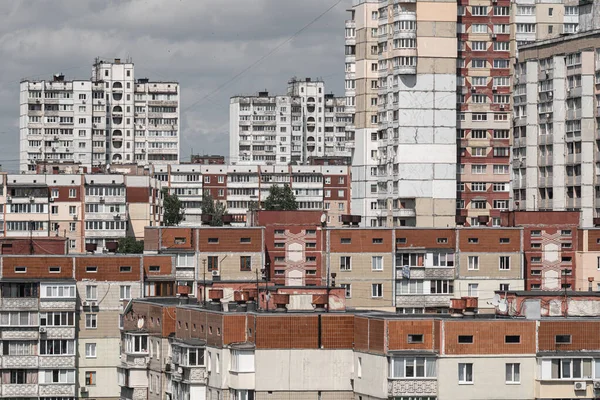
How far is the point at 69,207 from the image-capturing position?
625 feet

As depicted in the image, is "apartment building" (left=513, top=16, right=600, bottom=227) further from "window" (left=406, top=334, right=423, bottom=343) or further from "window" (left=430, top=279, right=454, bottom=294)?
"window" (left=406, top=334, right=423, bottom=343)

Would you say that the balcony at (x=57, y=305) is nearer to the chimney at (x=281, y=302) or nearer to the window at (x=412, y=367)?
the chimney at (x=281, y=302)

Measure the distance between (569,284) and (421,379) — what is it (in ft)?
175

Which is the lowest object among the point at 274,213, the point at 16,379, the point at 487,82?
the point at 16,379

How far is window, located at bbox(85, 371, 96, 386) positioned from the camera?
3906 inches

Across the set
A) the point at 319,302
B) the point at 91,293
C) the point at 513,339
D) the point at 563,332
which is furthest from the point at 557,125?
the point at 513,339

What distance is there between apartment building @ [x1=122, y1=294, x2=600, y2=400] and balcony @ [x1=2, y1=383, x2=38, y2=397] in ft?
81.9

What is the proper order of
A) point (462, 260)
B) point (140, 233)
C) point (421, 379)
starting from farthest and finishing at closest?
point (140, 233) → point (462, 260) → point (421, 379)

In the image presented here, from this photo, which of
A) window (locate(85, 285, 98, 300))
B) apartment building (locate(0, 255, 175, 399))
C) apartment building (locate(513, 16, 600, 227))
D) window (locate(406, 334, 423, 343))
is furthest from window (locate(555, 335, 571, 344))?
apartment building (locate(513, 16, 600, 227))

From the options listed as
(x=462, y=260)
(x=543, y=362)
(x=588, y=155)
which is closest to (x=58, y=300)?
(x=462, y=260)

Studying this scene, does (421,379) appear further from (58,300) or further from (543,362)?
(58,300)

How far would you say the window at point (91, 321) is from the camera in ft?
329

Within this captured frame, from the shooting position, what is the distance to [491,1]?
572 feet

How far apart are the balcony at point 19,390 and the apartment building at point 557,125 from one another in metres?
63.0
